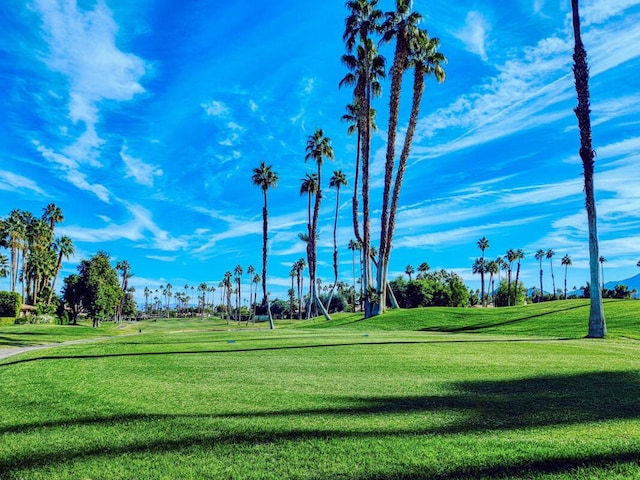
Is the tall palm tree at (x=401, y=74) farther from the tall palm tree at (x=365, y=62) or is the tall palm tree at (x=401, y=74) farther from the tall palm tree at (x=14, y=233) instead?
the tall palm tree at (x=14, y=233)

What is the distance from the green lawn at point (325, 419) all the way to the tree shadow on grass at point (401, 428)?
20 mm

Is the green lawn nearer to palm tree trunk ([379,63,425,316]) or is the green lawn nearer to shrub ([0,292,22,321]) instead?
palm tree trunk ([379,63,425,316])

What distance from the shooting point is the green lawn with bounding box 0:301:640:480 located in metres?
4.02

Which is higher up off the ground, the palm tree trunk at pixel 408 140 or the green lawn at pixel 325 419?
the palm tree trunk at pixel 408 140

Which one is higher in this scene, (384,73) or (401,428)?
(384,73)

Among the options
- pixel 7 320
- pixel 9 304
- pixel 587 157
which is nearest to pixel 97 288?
pixel 9 304

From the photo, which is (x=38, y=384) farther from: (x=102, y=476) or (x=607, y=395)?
(x=607, y=395)

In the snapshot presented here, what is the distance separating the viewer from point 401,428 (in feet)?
16.3

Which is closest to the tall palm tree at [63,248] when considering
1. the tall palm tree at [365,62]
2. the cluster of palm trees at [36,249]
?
the cluster of palm trees at [36,249]

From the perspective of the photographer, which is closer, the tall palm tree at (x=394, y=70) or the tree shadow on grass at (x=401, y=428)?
the tree shadow on grass at (x=401, y=428)

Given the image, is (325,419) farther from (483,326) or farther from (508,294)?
(508,294)

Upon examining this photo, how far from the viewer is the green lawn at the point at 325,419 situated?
13.2 feet

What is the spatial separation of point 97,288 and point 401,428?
220 feet

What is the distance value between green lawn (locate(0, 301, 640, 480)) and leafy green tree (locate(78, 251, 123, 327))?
58.2m
